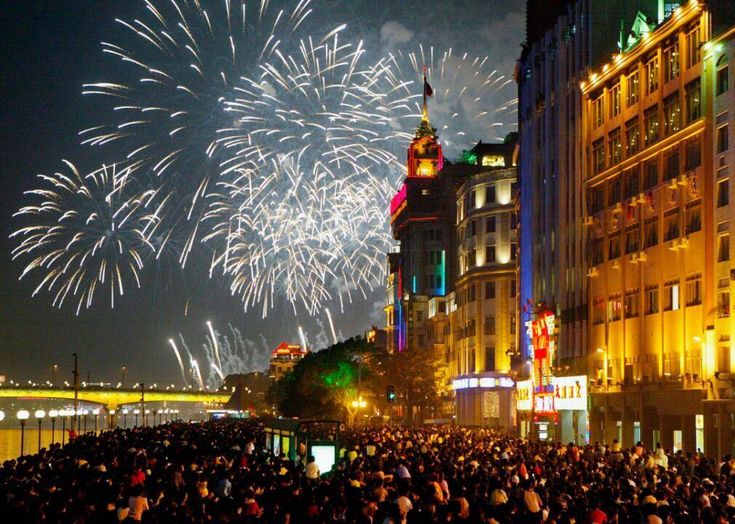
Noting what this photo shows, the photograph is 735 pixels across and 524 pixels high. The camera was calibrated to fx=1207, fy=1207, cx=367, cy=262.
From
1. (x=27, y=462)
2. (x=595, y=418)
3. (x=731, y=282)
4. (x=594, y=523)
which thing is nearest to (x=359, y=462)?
(x=27, y=462)

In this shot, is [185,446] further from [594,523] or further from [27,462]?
[594,523]

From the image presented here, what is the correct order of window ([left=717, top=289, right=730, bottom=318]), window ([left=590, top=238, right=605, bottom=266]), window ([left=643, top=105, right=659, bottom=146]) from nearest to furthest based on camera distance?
1. window ([left=717, top=289, right=730, bottom=318])
2. window ([left=643, top=105, right=659, bottom=146])
3. window ([left=590, top=238, right=605, bottom=266])

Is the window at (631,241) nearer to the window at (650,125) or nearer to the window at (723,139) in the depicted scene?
the window at (650,125)

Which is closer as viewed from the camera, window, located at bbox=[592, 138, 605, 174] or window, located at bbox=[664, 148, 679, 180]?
window, located at bbox=[664, 148, 679, 180]

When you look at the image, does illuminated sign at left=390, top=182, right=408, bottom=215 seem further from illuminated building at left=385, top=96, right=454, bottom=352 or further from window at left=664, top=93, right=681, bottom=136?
window at left=664, top=93, right=681, bottom=136

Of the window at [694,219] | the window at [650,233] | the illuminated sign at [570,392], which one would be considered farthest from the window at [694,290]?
the illuminated sign at [570,392]

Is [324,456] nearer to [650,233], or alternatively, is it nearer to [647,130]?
[650,233]

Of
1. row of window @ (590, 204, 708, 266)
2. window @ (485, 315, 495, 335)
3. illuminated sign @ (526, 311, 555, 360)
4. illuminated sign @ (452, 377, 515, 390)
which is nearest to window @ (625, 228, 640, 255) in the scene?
row of window @ (590, 204, 708, 266)
